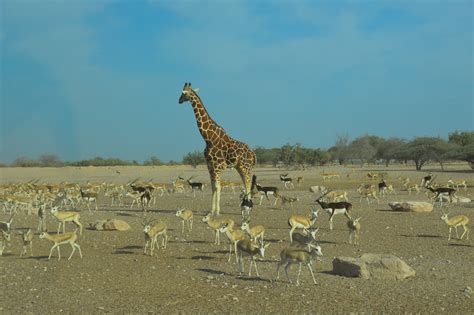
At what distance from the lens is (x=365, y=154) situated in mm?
97562

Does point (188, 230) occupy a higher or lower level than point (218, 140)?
lower

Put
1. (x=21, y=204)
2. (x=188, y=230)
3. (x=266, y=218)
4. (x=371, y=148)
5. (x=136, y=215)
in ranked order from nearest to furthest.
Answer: (x=188, y=230) → (x=266, y=218) → (x=136, y=215) → (x=21, y=204) → (x=371, y=148)

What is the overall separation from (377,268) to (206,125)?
46.0ft

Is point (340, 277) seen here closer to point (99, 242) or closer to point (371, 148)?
point (99, 242)

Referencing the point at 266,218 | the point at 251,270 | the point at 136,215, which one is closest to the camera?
the point at 251,270

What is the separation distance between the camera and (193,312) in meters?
9.10

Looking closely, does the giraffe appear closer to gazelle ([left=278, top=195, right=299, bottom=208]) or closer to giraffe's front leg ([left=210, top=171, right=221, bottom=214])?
giraffe's front leg ([left=210, top=171, right=221, bottom=214])

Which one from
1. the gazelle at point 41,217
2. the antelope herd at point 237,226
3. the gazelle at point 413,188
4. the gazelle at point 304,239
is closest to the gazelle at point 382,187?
the antelope herd at point 237,226

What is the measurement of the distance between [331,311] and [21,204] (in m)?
19.1

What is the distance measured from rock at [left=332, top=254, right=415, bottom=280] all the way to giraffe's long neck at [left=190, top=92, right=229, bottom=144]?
516 inches

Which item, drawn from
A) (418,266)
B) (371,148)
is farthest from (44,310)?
(371,148)

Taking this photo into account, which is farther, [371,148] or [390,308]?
[371,148]

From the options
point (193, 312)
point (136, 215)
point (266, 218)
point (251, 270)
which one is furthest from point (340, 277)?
point (136, 215)

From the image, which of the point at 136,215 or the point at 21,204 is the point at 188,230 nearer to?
the point at 136,215
